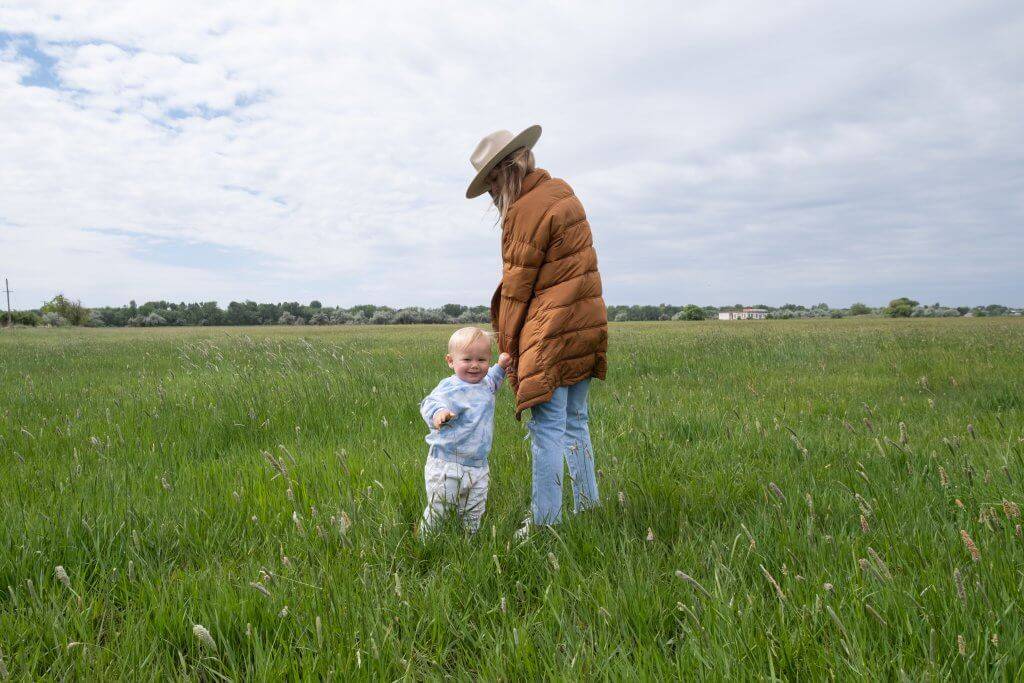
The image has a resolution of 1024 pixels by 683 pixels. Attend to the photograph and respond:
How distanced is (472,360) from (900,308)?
87.5 metres

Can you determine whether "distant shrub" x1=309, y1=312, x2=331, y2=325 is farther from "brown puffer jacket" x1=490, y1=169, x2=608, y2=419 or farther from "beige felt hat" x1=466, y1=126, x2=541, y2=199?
"brown puffer jacket" x1=490, y1=169, x2=608, y2=419

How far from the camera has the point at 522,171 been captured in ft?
12.0

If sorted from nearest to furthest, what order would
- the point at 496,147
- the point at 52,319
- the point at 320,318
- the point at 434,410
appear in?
the point at 434,410, the point at 496,147, the point at 52,319, the point at 320,318

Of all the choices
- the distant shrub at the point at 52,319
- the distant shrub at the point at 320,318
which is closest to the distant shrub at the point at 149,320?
the distant shrub at the point at 52,319

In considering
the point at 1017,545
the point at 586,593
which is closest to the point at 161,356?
the point at 586,593

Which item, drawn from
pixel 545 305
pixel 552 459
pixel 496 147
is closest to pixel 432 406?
pixel 552 459

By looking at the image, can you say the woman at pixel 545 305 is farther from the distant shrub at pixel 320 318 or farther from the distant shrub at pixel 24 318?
the distant shrub at pixel 24 318

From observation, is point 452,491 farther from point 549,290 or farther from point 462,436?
point 549,290

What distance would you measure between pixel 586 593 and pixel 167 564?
7.29 feet

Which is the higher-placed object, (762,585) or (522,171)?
(522,171)

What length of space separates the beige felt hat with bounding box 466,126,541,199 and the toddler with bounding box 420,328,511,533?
1.07m

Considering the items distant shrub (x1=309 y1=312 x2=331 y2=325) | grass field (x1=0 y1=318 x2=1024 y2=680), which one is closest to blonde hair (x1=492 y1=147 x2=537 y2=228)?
grass field (x1=0 y1=318 x2=1024 y2=680)

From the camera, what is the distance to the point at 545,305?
3.42 metres

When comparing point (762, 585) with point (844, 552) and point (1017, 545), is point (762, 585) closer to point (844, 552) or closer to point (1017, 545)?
point (844, 552)
